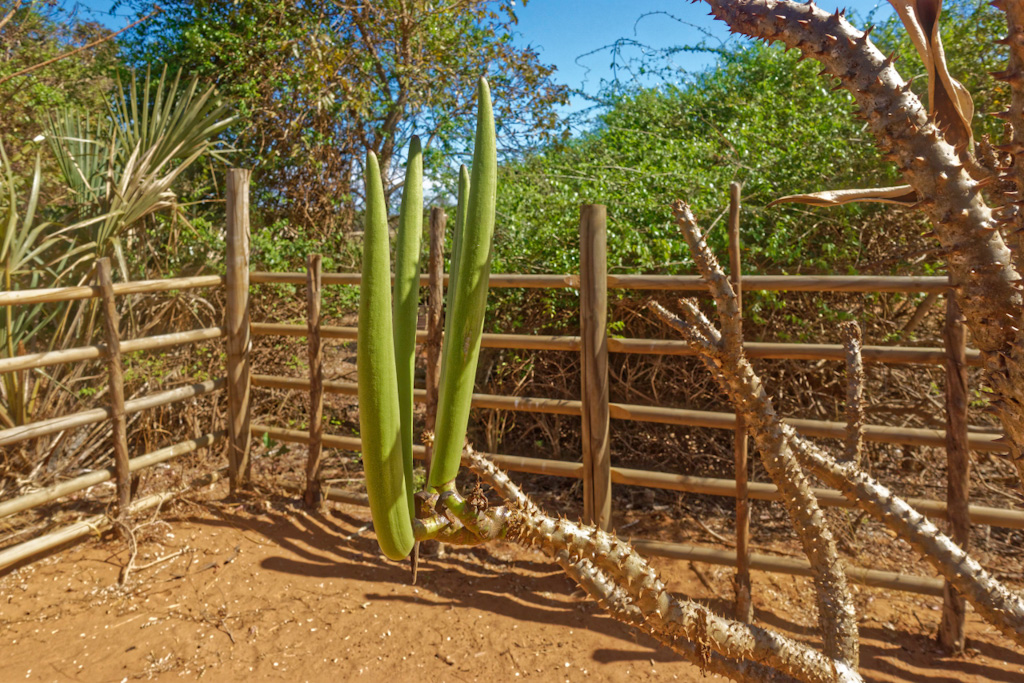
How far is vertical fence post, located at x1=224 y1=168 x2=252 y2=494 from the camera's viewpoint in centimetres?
336

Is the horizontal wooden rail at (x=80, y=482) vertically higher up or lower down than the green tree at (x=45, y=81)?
lower down

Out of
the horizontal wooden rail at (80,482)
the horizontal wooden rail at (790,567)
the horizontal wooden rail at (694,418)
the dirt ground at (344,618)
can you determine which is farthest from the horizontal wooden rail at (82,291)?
the horizontal wooden rail at (790,567)

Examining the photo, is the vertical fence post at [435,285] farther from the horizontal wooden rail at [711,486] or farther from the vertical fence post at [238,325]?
the vertical fence post at [238,325]

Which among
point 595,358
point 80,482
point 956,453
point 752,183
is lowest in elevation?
point 80,482

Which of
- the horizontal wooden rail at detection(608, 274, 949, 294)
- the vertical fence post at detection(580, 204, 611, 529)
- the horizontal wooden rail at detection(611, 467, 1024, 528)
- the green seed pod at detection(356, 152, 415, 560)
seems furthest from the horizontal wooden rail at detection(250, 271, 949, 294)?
the green seed pod at detection(356, 152, 415, 560)

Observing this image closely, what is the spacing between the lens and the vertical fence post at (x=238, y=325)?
132 inches

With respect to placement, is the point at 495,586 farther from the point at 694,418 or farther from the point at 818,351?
the point at 818,351

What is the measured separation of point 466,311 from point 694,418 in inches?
96.7

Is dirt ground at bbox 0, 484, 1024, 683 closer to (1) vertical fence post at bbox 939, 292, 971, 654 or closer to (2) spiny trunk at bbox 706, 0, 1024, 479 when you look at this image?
(1) vertical fence post at bbox 939, 292, 971, 654

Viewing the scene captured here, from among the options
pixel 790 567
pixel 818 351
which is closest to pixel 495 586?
pixel 790 567

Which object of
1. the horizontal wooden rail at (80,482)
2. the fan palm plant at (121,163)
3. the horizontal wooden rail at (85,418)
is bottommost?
the horizontal wooden rail at (80,482)

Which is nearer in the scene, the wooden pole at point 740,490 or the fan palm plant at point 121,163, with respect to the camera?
the wooden pole at point 740,490

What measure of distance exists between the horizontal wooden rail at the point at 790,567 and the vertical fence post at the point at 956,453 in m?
0.09

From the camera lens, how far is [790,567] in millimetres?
2646
